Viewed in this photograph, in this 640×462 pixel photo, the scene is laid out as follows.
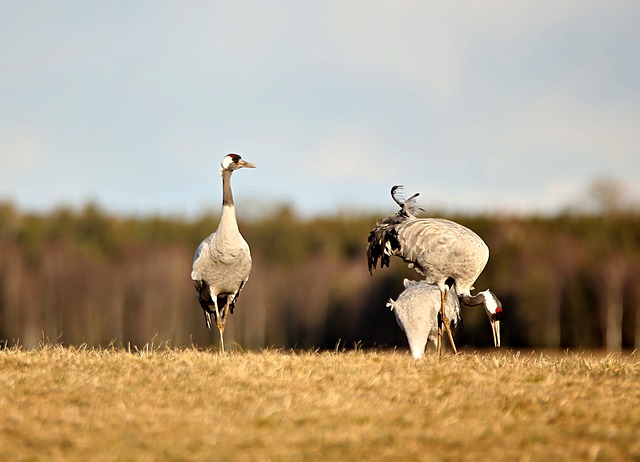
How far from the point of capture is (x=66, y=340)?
54906 millimetres

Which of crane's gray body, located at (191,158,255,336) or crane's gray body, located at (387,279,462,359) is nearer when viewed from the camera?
crane's gray body, located at (191,158,255,336)

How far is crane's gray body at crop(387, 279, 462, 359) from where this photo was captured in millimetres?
12641

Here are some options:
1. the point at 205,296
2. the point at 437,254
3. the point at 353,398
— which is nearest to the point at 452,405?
the point at 353,398

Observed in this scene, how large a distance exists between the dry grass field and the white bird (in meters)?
2.63

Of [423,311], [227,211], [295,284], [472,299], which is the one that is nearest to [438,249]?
[472,299]

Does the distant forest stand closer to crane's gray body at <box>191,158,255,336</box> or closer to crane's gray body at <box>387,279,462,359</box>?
crane's gray body at <box>387,279,462,359</box>

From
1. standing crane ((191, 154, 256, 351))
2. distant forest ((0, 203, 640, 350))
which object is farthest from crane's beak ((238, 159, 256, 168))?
distant forest ((0, 203, 640, 350))

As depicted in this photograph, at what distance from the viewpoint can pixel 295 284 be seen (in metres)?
58.3

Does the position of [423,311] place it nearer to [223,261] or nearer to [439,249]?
[439,249]

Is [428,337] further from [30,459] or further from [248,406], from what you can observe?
[30,459]

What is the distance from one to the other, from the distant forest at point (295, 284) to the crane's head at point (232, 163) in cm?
3066

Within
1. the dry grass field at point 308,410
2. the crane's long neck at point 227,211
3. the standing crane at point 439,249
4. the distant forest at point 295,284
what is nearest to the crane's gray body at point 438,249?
the standing crane at point 439,249

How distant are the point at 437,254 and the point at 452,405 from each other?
4.24 metres

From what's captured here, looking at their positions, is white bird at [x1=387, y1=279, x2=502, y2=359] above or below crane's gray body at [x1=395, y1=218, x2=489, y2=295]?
below
